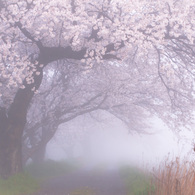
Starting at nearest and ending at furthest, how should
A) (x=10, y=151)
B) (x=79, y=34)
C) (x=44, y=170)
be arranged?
(x=10, y=151)
(x=79, y=34)
(x=44, y=170)

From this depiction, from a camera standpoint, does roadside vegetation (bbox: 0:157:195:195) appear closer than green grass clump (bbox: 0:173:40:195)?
Yes

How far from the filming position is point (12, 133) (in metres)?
12.6

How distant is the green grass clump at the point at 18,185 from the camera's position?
10985mm

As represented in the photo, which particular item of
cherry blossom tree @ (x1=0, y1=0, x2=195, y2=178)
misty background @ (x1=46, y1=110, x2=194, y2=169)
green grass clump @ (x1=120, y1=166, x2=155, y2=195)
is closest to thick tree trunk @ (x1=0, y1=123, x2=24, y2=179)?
cherry blossom tree @ (x1=0, y1=0, x2=195, y2=178)

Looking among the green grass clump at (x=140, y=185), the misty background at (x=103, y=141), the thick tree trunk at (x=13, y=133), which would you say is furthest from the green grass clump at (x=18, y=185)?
the misty background at (x=103, y=141)

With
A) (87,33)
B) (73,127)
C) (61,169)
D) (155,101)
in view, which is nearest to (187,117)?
(155,101)

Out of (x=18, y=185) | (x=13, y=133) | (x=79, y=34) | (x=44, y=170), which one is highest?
(x=79, y=34)

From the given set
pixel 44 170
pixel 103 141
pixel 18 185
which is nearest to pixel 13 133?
pixel 18 185

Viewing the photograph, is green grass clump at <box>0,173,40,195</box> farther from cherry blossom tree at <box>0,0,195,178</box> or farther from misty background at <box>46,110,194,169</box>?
misty background at <box>46,110,194,169</box>

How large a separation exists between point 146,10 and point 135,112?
12.1 meters

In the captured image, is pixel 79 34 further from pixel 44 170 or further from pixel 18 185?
pixel 44 170

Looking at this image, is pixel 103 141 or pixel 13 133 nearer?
pixel 13 133

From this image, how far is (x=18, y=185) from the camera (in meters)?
11.7

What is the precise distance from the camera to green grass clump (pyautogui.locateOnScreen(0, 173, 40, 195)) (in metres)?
11.0
